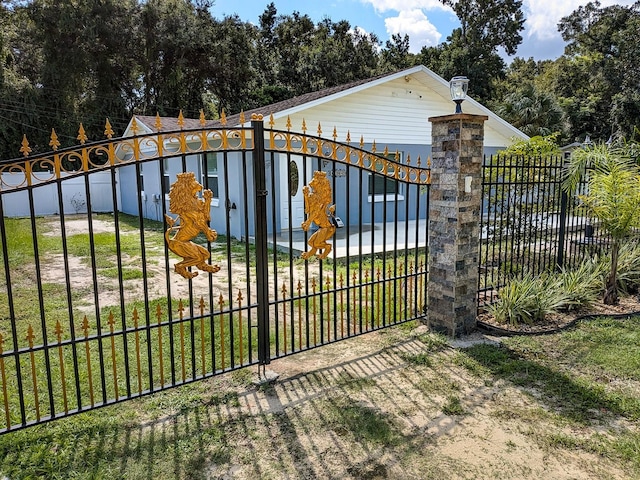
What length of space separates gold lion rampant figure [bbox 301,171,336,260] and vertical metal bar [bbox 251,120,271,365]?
1.33 feet

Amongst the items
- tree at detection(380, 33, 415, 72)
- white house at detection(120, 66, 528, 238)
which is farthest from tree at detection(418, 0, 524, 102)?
white house at detection(120, 66, 528, 238)

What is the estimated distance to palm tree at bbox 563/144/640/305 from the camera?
17.6 ft

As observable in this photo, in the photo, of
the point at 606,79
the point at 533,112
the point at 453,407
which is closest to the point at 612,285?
the point at 453,407

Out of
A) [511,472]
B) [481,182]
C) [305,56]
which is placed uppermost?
[305,56]

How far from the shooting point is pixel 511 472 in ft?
8.79

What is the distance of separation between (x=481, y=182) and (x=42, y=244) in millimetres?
10153

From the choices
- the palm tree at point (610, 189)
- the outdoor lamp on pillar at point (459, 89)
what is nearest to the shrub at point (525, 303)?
the palm tree at point (610, 189)

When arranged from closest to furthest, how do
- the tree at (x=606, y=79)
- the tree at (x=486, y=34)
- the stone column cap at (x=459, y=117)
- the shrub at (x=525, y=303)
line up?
the stone column cap at (x=459, y=117), the shrub at (x=525, y=303), the tree at (x=606, y=79), the tree at (x=486, y=34)

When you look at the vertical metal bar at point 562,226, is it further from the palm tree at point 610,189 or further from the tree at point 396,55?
the tree at point 396,55

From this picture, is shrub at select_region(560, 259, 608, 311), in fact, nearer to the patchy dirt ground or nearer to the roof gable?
the patchy dirt ground

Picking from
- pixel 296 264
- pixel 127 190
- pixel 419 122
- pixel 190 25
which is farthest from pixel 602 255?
pixel 190 25

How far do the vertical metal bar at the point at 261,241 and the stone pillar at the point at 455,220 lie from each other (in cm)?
200

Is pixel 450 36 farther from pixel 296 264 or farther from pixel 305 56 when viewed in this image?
pixel 296 264

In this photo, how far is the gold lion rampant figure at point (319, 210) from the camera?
4.00 m
